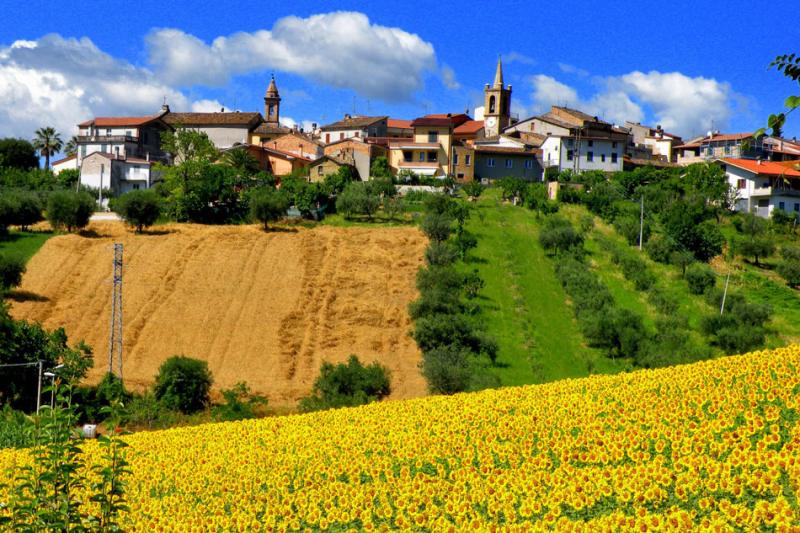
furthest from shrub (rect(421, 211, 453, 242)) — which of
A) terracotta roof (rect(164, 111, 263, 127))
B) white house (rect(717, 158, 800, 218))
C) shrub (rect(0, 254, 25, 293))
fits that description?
terracotta roof (rect(164, 111, 263, 127))

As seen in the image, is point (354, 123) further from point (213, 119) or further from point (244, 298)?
point (244, 298)

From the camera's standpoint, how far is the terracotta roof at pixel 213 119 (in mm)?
112000

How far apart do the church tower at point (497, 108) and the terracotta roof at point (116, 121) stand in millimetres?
39655

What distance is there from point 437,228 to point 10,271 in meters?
28.1

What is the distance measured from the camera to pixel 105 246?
224 ft

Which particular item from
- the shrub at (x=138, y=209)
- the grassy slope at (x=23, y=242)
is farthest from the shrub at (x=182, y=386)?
the shrub at (x=138, y=209)

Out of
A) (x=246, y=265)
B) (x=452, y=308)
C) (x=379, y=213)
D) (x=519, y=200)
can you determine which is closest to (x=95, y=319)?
(x=246, y=265)

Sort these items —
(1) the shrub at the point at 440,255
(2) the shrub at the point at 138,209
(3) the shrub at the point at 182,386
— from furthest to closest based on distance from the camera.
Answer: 1. (2) the shrub at the point at 138,209
2. (1) the shrub at the point at 440,255
3. (3) the shrub at the point at 182,386

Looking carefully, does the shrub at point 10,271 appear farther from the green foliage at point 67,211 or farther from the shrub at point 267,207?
the shrub at point 267,207

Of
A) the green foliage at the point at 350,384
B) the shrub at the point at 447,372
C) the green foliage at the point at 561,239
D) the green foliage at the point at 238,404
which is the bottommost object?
the green foliage at the point at 238,404

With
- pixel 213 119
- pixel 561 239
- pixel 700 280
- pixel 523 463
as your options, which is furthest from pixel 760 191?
pixel 523 463

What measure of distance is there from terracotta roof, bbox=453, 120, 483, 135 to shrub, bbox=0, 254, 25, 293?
63726mm

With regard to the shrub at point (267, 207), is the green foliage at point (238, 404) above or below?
below

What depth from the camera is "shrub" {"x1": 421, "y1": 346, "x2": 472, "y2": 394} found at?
43219 millimetres
